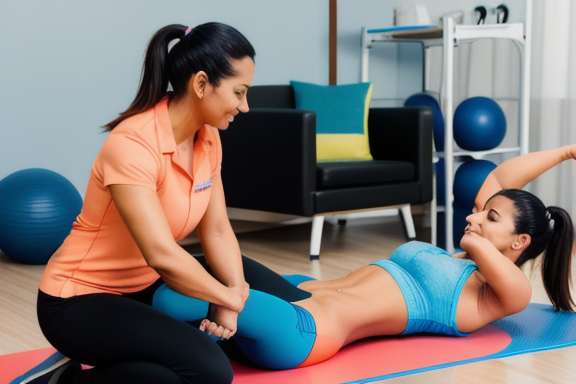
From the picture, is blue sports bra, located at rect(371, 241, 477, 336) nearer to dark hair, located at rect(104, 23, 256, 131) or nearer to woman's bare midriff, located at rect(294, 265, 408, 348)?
woman's bare midriff, located at rect(294, 265, 408, 348)

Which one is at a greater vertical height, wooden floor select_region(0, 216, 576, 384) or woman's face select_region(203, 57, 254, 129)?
woman's face select_region(203, 57, 254, 129)

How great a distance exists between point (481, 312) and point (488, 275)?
15 centimetres

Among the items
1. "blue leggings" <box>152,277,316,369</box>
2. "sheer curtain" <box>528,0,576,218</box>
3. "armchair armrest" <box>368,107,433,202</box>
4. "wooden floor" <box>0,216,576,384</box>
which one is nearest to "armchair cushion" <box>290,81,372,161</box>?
"armchair armrest" <box>368,107,433,202</box>

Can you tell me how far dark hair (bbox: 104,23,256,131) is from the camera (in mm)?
1627

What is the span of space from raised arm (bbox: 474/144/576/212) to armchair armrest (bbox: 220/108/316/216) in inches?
42.2

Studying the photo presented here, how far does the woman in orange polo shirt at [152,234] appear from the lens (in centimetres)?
157

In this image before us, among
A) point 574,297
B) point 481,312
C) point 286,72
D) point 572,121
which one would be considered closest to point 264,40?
point 286,72

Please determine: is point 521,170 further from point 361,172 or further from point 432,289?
point 361,172

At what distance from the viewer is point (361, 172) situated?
3557mm

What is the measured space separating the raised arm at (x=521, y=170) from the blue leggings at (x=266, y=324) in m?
0.76

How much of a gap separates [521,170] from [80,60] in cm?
218

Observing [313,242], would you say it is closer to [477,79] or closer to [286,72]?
[286,72]

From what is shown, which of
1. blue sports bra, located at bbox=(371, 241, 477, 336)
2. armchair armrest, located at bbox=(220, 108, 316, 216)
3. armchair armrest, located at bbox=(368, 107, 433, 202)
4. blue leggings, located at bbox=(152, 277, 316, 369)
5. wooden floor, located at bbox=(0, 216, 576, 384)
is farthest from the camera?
armchair armrest, located at bbox=(368, 107, 433, 202)

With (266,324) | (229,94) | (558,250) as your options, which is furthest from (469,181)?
(229,94)
